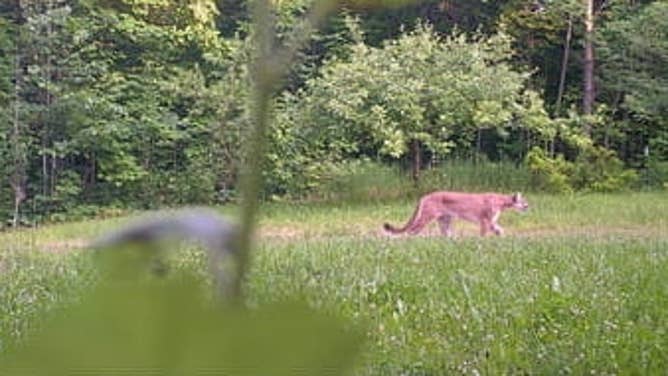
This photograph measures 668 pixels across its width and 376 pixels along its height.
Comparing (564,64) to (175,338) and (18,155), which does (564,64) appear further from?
(175,338)

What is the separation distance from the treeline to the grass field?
2.83 meters

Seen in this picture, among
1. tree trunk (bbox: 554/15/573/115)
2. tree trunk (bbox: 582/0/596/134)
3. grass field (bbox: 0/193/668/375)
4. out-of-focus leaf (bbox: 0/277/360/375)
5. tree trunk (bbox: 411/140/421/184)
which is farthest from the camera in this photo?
tree trunk (bbox: 554/15/573/115)

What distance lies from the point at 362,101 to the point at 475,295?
828cm

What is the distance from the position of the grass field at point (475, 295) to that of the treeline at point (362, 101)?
2.83m

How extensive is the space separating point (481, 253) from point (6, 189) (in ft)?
21.3

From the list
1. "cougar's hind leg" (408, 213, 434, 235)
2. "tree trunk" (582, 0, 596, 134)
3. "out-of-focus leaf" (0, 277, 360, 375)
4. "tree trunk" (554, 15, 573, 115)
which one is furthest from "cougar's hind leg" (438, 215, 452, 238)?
"out-of-focus leaf" (0, 277, 360, 375)

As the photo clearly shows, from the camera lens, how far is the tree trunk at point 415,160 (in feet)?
39.2

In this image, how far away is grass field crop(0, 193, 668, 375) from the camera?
236 cm

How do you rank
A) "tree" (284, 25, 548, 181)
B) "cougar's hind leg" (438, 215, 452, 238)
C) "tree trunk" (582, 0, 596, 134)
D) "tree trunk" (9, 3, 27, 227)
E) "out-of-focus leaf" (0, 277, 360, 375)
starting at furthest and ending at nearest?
"tree trunk" (582, 0, 596, 134) < "tree" (284, 25, 548, 181) < "cougar's hind leg" (438, 215, 452, 238) < "tree trunk" (9, 3, 27, 227) < "out-of-focus leaf" (0, 277, 360, 375)

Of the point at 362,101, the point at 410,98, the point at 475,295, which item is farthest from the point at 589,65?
the point at 475,295

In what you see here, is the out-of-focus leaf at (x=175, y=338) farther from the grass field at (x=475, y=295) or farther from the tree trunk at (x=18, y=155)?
the tree trunk at (x=18, y=155)

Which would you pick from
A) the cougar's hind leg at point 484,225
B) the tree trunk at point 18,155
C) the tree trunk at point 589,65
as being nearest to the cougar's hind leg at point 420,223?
the cougar's hind leg at point 484,225

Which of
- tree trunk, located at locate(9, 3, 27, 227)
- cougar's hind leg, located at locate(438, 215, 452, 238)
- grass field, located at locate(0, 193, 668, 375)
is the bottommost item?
cougar's hind leg, located at locate(438, 215, 452, 238)

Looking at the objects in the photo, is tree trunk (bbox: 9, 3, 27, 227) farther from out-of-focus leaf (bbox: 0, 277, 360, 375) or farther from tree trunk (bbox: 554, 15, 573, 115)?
out-of-focus leaf (bbox: 0, 277, 360, 375)
